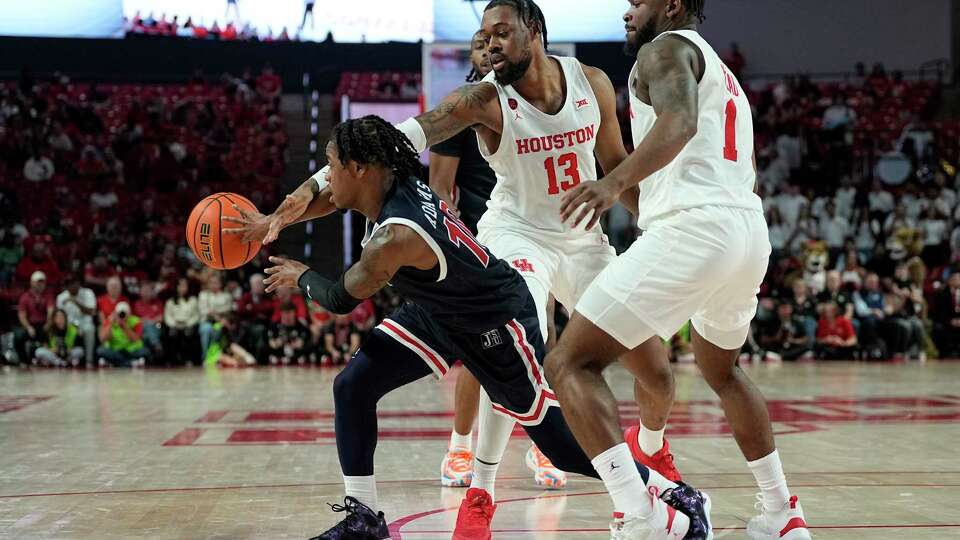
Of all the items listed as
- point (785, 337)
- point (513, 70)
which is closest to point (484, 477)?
point (513, 70)

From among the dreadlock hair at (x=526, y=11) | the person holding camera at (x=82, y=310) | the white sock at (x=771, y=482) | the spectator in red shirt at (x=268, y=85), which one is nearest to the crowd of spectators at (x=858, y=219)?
the person holding camera at (x=82, y=310)

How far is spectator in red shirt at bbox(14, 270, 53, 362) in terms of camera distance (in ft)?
46.3

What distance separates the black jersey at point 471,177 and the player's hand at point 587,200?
244cm

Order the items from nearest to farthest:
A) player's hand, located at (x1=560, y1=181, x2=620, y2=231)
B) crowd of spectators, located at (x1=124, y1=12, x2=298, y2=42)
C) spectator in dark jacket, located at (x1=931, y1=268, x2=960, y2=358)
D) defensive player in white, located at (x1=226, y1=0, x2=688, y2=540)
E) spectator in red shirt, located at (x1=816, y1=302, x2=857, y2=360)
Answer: player's hand, located at (x1=560, y1=181, x2=620, y2=231) < defensive player in white, located at (x1=226, y1=0, x2=688, y2=540) < spectator in red shirt, located at (x1=816, y1=302, x2=857, y2=360) < spectator in dark jacket, located at (x1=931, y1=268, x2=960, y2=358) < crowd of spectators, located at (x1=124, y1=12, x2=298, y2=42)

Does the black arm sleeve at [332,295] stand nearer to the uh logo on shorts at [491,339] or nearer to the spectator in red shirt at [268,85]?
the uh logo on shorts at [491,339]

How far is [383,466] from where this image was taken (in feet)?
18.0

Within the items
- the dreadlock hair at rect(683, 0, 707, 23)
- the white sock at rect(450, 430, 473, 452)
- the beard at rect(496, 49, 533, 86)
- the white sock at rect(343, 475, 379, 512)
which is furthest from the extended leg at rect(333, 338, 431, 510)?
the dreadlock hair at rect(683, 0, 707, 23)

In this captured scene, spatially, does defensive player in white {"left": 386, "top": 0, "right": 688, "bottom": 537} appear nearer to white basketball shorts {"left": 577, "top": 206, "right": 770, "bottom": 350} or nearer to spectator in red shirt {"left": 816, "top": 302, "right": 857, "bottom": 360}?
white basketball shorts {"left": 577, "top": 206, "right": 770, "bottom": 350}

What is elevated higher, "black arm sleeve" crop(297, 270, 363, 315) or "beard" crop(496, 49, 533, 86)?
"beard" crop(496, 49, 533, 86)

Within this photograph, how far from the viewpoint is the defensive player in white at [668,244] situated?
3.32 meters

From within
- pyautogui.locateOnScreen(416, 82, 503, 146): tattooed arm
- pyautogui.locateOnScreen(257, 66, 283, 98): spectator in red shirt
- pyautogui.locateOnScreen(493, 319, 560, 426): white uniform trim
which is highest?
pyautogui.locateOnScreen(257, 66, 283, 98): spectator in red shirt

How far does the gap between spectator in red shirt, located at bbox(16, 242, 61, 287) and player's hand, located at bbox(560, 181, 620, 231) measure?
46.8 ft

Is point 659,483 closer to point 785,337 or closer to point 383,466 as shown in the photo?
point 383,466

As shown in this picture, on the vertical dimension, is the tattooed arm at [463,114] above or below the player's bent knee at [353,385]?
above
